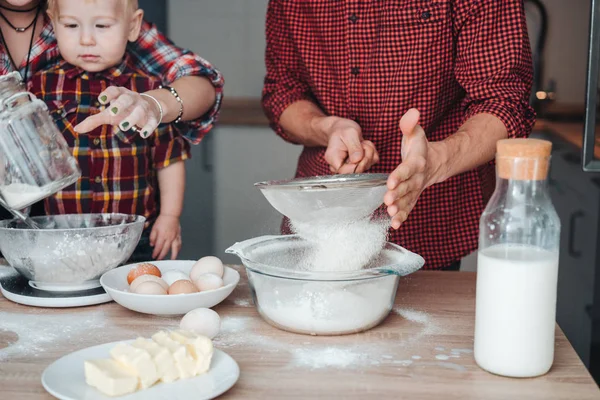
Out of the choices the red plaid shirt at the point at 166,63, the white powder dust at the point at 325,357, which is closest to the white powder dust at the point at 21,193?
the white powder dust at the point at 325,357

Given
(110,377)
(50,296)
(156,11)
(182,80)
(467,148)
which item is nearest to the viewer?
(110,377)

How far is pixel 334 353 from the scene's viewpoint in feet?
3.53

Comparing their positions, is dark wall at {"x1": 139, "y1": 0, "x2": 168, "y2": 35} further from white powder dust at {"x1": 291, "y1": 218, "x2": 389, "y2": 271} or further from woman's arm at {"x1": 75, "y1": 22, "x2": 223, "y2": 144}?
white powder dust at {"x1": 291, "y1": 218, "x2": 389, "y2": 271}

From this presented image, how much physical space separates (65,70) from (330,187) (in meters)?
0.92

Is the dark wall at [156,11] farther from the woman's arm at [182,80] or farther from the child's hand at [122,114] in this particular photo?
the child's hand at [122,114]

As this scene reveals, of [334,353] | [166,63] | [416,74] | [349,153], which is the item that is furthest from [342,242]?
[166,63]

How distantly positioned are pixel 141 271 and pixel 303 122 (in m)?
0.64

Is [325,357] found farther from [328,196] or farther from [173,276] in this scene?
[173,276]

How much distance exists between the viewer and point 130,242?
1.38m

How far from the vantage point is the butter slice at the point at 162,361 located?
0.93m

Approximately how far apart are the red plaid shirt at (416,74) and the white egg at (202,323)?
2.46 feet

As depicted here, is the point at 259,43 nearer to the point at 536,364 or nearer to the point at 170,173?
the point at 170,173

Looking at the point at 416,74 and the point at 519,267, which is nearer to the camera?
the point at 519,267

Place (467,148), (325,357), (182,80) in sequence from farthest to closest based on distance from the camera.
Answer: (182,80), (467,148), (325,357)
